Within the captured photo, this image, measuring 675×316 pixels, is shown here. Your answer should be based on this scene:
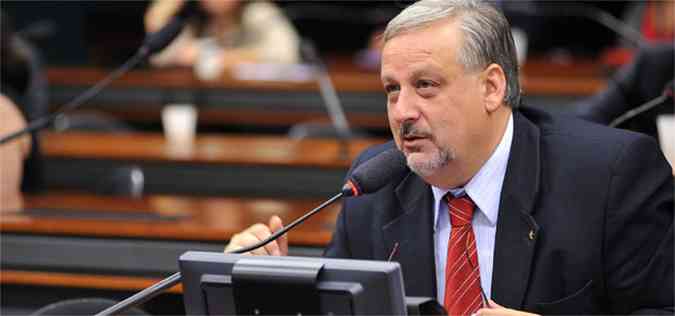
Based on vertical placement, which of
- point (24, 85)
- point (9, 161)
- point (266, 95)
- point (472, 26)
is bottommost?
point (266, 95)

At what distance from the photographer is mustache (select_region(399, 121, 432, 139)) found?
2021 mm

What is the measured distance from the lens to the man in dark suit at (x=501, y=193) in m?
2.04

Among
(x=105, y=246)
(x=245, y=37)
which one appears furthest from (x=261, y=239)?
(x=245, y=37)

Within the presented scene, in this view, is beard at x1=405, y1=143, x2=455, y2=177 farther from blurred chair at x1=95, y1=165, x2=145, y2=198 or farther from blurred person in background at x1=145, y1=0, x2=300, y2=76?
blurred person in background at x1=145, y1=0, x2=300, y2=76

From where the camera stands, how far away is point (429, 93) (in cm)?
203

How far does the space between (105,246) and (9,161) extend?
0.73 meters

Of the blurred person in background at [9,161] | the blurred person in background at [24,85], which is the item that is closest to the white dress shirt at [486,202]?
the blurred person in background at [9,161]

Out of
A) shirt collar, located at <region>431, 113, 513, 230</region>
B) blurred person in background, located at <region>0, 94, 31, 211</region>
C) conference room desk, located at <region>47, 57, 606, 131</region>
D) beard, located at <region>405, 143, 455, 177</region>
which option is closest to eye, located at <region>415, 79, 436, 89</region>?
beard, located at <region>405, 143, 455, 177</region>

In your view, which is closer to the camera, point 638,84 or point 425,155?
point 425,155

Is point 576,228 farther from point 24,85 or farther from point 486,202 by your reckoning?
point 24,85

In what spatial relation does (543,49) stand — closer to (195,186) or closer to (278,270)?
(195,186)

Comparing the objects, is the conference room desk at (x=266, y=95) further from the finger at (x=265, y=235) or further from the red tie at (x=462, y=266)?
the finger at (x=265, y=235)

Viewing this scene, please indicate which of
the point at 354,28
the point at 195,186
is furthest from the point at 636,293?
the point at 354,28

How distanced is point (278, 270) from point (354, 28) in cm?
833
